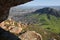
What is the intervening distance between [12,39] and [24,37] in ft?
6.80

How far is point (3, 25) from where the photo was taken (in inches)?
952

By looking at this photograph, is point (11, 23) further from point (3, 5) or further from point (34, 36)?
point (3, 5)

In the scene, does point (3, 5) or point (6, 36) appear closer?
point (3, 5)

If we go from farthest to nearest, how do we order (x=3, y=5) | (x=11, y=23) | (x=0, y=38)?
1. (x=11, y=23)
2. (x=0, y=38)
3. (x=3, y=5)

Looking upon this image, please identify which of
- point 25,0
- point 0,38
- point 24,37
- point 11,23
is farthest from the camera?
point 11,23

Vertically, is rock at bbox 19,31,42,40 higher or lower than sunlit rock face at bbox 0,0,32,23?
lower

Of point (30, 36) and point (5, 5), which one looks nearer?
point (5, 5)

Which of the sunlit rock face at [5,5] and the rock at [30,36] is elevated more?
the sunlit rock face at [5,5]

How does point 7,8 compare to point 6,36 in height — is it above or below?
above

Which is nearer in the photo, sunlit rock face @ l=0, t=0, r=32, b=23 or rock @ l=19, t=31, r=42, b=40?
sunlit rock face @ l=0, t=0, r=32, b=23

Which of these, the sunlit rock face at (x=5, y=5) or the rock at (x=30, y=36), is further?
the rock at (x=30, y=36)

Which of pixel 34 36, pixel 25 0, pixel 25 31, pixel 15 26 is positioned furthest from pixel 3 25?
pixel 25 0

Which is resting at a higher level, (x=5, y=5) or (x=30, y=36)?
(x=5, y=5)

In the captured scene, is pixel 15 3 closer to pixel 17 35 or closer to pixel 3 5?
pixel 3 5
